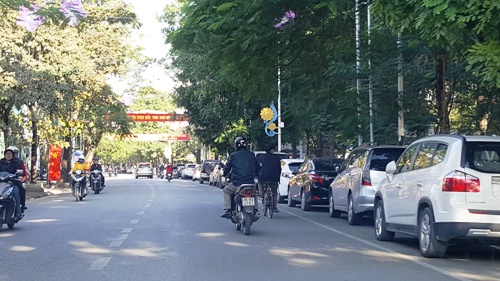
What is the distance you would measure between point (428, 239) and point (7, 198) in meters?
8.39

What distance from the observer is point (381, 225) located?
13219 millimetres

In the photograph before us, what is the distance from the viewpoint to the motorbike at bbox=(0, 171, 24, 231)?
14.7m

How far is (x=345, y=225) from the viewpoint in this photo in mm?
16594

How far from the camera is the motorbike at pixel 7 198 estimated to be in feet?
48.3

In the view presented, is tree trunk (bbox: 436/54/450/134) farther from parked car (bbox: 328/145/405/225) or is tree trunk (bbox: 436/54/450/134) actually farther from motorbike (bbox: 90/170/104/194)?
motorbike (bbox: 90/170/104/194)

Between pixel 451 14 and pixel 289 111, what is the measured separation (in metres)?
15.9

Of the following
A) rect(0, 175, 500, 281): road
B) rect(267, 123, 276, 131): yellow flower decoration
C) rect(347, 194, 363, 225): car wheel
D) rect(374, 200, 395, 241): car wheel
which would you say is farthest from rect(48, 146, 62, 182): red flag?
rect(374, 200, 395, 241): car wheel

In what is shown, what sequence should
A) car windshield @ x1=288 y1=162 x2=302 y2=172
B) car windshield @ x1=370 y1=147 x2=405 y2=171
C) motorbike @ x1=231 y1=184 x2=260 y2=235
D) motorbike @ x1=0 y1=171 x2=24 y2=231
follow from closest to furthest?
motorbike @ x1=231 y1=184 x2=260 y2=235 → motorbike @ x1=0 y1=171 x2=24 y2=231 → car windshield @ x1=370 y1=147 x2=405 y2=171 → car windshield @ x1=288 y1=162 x2=302 y2=172

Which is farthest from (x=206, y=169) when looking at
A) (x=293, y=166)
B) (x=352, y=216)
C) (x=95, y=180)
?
(x=352, y=216)

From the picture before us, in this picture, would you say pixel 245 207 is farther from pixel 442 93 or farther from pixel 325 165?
pixel 442 93

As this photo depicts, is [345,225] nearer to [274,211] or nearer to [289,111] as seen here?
[274,211]

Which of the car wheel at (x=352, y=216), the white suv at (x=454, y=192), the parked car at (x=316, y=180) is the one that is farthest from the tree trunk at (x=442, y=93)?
the white suv at (x=454, y=192)

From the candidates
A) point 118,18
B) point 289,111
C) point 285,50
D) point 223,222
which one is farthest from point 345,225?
point 118,18

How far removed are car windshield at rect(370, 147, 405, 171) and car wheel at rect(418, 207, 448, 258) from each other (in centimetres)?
461
